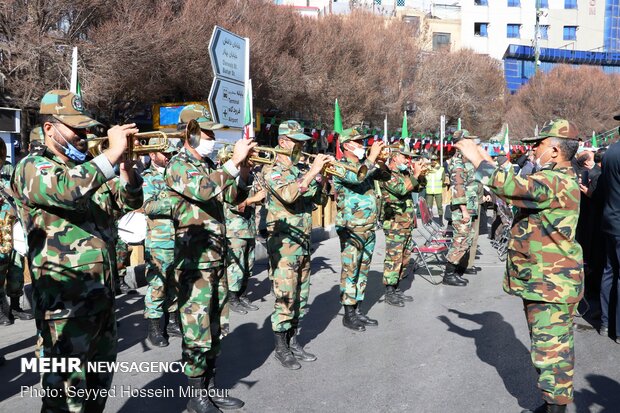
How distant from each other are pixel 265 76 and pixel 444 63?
64.3 ft

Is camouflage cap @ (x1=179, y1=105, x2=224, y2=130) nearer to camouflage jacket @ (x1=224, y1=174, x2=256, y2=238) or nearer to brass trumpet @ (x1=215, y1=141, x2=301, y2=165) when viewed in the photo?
brass trumpet @ (x1=215, y1=141, x2=301, y2=165)

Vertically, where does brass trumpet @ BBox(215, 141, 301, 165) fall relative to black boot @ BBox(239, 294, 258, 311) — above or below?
above

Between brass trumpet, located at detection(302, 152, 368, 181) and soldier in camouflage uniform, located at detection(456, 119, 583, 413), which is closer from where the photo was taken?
soldier in camouflage uniform, located at detection(456, 119, 583, 413)

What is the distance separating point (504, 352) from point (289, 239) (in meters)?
2.41

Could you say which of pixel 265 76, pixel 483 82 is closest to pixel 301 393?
pixel 265 76

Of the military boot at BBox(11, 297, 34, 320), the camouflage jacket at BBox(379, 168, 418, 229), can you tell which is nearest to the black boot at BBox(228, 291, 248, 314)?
the camouflage jacket at BBox(379, 168, 418, 229)

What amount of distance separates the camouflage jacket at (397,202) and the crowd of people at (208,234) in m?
0.87

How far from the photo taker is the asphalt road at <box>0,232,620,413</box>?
4590mm

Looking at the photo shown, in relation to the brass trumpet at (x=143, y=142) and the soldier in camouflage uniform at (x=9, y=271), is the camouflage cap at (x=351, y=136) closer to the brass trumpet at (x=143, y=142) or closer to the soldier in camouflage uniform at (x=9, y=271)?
the brass trumpet at (x=143, y=142)

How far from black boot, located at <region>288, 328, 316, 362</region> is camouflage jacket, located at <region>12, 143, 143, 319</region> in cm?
239

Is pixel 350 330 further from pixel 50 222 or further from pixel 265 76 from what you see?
pixel 265 76

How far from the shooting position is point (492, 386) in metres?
4.86

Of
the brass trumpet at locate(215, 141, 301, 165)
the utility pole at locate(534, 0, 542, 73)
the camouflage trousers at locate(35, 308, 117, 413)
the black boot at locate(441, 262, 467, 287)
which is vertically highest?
the utility pole at locate(534, 0, 542, 73)

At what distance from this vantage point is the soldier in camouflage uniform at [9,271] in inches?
240
